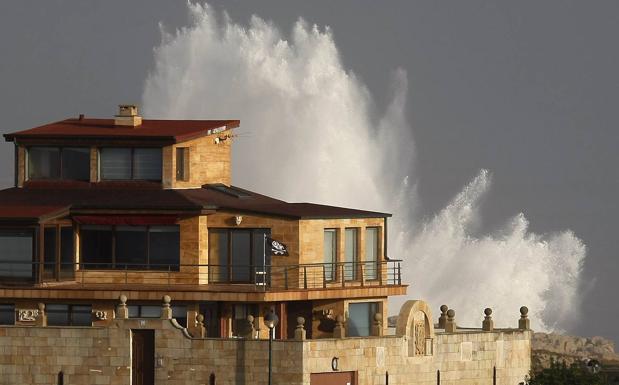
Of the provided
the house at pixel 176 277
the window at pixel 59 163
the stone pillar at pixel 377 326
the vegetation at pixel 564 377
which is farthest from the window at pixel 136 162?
the vegetation at pixel 564 377

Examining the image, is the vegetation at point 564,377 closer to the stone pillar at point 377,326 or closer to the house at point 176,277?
the house at point 176,277

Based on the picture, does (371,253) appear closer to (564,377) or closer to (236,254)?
(236,254)

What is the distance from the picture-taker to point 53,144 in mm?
90438

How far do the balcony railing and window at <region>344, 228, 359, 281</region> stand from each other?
33 millimetres

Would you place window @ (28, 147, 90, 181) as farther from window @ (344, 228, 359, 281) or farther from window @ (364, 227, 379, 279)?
window @ (364, 227, 379, 279)

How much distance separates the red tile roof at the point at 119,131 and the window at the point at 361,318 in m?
8.13

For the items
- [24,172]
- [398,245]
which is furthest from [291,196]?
[24,172]

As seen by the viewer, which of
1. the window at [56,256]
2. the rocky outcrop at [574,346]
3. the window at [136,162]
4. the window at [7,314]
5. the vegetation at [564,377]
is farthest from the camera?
the rocky outcrop at [574,346]

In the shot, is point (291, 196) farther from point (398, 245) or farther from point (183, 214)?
point (183, 214)

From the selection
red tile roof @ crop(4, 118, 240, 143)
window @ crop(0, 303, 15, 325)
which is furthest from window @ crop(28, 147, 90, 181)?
window @ crop(0, 303, 15, 325)

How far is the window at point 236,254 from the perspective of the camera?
3442 inches

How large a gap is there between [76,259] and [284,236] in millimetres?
7015

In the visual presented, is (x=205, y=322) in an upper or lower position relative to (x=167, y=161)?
lower

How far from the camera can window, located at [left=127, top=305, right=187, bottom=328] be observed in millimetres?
86688
